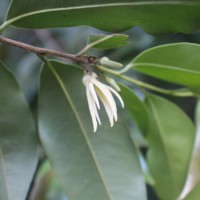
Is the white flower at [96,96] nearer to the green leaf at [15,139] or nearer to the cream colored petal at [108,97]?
the cream colored petal at [108,97]

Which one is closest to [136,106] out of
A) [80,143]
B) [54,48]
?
[80,143]

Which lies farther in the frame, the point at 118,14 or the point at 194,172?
the point at 194,172

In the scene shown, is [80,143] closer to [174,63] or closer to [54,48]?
[174,63]

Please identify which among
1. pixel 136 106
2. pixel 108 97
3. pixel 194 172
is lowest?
pixel 194 172

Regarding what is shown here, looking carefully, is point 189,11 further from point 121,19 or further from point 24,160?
point 24,160

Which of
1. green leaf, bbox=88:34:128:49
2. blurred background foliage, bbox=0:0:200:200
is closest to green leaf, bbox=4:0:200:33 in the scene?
green leaf, bbox=88:34:128:49

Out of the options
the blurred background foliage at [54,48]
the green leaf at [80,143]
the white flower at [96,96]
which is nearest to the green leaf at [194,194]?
the green leaf at [80,143]

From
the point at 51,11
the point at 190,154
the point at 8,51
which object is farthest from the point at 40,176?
the point at 51,11

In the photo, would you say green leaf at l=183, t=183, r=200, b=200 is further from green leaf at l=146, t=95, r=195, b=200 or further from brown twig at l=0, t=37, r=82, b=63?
brown twig at l=0, t=37, r=82, b=63
